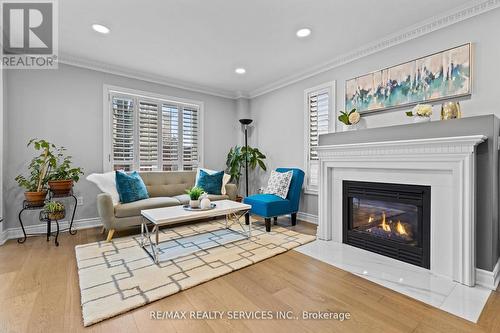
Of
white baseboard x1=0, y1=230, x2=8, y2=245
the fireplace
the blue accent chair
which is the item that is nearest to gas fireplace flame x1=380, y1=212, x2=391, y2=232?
the fireplace

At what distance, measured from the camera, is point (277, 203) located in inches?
142

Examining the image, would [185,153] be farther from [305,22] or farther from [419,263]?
[419,263]

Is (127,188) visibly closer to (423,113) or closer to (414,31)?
(423,113)

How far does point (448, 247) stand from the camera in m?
2.13

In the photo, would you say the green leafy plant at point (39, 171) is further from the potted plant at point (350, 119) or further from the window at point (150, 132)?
the potted plant at point (350, 119)

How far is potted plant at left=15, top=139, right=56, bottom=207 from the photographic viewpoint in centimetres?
303

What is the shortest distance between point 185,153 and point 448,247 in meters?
4.16

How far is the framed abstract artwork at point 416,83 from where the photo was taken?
246 centimetres

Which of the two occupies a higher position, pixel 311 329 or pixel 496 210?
pixel 496 210

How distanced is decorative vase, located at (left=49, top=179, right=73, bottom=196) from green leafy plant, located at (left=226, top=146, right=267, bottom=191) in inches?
109

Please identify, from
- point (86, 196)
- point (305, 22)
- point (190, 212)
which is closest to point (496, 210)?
point (305, 22)

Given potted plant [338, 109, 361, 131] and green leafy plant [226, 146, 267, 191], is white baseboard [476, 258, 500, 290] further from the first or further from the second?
green leafy plant [226, 146, 267, 191]

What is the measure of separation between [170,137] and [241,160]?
1478 mm

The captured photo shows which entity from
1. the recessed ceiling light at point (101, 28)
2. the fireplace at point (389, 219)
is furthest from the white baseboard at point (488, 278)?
the recessed ceiling light at point (101, 28)
